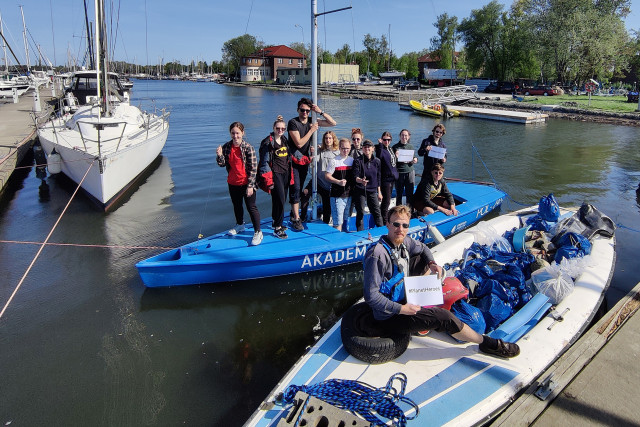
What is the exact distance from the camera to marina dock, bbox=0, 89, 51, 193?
11.8 m

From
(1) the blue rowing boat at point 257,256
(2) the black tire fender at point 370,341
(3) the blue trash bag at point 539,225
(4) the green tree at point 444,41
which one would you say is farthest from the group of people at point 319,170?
(4) the green tree at point 444,41

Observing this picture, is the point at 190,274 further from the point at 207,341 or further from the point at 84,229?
the point at 84,229

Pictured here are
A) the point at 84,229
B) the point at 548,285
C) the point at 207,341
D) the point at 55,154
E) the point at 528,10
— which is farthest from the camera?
the point at 528,10

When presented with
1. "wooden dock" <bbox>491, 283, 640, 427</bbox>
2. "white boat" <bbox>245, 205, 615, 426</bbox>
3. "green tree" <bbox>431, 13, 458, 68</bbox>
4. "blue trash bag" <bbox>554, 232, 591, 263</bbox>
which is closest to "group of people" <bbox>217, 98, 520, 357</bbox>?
"blue trash bag" <bbox>554, 232, 591, 263</bbox>

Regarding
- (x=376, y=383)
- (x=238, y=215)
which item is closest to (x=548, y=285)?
(x=376, y=383)

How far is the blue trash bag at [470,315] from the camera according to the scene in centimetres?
426

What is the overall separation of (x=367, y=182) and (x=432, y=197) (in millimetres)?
2095

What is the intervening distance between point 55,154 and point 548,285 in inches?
537

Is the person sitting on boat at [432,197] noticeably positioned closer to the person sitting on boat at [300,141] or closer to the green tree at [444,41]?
the person sitting on boat at [300,141]

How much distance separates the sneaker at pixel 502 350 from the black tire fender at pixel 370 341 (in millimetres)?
757

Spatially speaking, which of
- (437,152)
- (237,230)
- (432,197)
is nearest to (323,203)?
(237,230)

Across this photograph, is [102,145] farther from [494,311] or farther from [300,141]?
[494,311]

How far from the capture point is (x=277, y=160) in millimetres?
6332

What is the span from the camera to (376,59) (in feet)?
294
